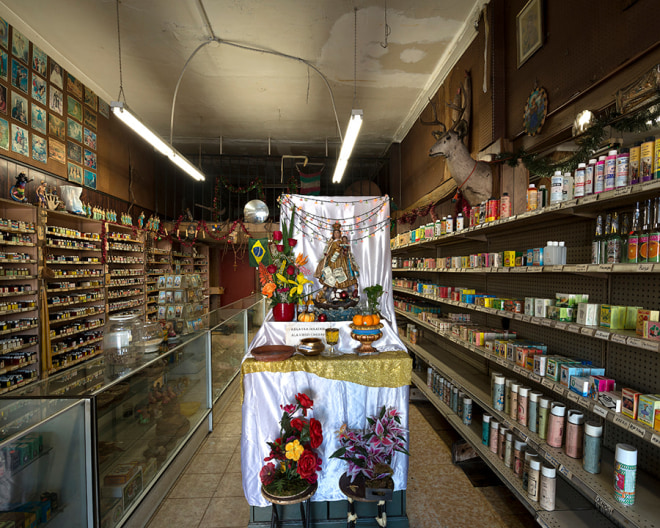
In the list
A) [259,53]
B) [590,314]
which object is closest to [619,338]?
[590,314]

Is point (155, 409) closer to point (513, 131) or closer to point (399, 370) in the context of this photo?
point (399, 370)

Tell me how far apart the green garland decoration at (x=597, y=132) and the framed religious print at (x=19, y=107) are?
6.23 metres

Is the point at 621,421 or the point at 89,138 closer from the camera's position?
the point at 621,421

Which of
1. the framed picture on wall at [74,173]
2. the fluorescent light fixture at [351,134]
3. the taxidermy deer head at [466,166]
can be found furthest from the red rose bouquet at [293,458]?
the framed picture on wall at [74,173]

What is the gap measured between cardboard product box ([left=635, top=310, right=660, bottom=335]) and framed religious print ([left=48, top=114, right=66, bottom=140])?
24.0 ft

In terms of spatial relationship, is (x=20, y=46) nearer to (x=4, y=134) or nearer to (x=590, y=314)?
(x=4, y=134)

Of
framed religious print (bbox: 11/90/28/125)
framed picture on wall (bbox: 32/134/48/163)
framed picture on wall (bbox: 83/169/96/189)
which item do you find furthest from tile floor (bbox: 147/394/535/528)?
framed picture on wall (bbox: 83/169/96/189)

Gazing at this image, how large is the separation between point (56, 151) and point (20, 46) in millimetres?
1409

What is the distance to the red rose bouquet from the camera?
2.13 metres

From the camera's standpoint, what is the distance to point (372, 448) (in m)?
2.30

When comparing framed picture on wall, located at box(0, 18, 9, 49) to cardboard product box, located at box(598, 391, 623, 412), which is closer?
cardboard product box, located at box(598, 391, 623, 412)

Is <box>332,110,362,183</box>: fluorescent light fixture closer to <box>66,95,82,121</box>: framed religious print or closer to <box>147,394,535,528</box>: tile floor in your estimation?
<box>147,394,535,528</box>: tile floor

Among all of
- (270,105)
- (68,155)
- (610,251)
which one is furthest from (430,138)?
(68,155)

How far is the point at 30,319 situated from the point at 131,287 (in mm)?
3030
